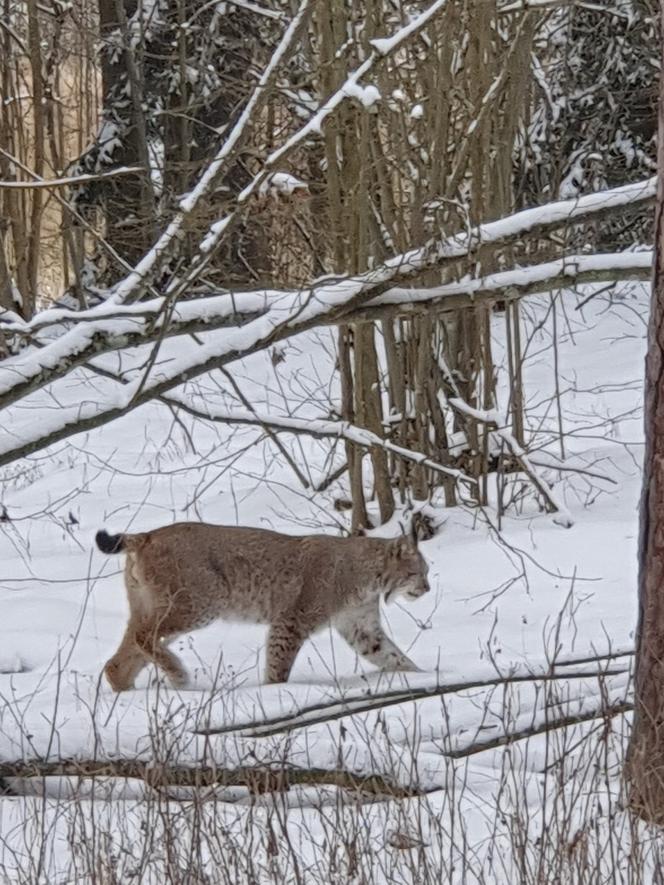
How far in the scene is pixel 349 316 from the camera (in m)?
5.50

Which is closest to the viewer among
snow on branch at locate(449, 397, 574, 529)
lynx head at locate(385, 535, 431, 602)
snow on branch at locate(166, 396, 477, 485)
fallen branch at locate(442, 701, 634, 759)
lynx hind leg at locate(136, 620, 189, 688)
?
fallen branch at locate(442, 701, 634, 759)

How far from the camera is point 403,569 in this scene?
302 inches

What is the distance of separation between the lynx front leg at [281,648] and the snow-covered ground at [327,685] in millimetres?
124

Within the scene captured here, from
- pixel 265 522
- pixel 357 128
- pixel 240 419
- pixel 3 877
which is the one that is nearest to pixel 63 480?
pixel 265 522

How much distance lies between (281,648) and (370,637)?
0.49 m

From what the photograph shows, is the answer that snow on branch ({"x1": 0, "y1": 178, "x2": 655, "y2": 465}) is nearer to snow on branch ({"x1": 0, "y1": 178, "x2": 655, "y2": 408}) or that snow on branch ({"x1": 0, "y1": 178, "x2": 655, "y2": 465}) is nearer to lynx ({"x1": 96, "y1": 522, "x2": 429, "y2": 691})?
snow on branch ({"x1": 0, "y1": 178, "x2": 655, "y2": 408})

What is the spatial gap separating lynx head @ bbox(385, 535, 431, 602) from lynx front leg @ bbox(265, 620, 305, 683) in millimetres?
671

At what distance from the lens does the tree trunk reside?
4.03 m

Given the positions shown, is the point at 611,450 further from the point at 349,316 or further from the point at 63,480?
the point at 349,316

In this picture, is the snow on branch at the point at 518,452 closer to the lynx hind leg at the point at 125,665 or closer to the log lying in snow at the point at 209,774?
the lynx hind leg at the point at 125,665

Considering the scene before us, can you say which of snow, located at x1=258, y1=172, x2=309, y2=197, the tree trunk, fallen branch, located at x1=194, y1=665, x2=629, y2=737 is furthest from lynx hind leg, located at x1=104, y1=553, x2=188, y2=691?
the tree trunk

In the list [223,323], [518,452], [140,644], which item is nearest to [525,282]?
[223,323]

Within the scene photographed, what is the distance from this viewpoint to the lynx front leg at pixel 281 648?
23.0ft

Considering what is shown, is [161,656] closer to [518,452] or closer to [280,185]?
[280,185]
